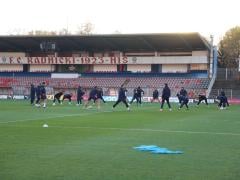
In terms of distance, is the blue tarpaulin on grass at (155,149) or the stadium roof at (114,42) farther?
the stadium roof at (114,42)

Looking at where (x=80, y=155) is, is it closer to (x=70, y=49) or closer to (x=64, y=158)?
(x=64, y=158)

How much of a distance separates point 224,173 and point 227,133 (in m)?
8.17

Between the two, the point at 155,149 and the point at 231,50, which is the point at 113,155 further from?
the point at 231,50

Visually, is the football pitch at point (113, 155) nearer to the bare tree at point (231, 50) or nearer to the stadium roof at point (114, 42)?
the stadium roof at point (114, 42)

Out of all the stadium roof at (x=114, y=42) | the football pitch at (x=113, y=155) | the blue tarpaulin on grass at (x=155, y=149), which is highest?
the stadium roof at (x=114, y=42)

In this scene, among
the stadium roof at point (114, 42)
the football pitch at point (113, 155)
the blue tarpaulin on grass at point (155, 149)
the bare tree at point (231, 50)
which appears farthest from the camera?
the bare tree at point (231, 50)

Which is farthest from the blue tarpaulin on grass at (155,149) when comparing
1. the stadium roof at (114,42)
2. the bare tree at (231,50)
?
the bare tree at (231,50)

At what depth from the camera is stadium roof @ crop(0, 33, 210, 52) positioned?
66250mm

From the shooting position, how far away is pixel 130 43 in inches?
2766

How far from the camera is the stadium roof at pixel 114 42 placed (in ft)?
217

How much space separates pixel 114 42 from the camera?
70.6m

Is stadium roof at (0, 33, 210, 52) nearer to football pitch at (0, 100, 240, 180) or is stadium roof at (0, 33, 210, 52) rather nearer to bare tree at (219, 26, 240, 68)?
bare tree at (219, 26, 240, 68)

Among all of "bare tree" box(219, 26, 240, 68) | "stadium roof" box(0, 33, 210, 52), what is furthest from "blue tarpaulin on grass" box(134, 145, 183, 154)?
"bare tree" box(219, 26, 240, 68)

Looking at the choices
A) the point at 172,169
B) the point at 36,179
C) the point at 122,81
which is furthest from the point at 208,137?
the point at 122,81
